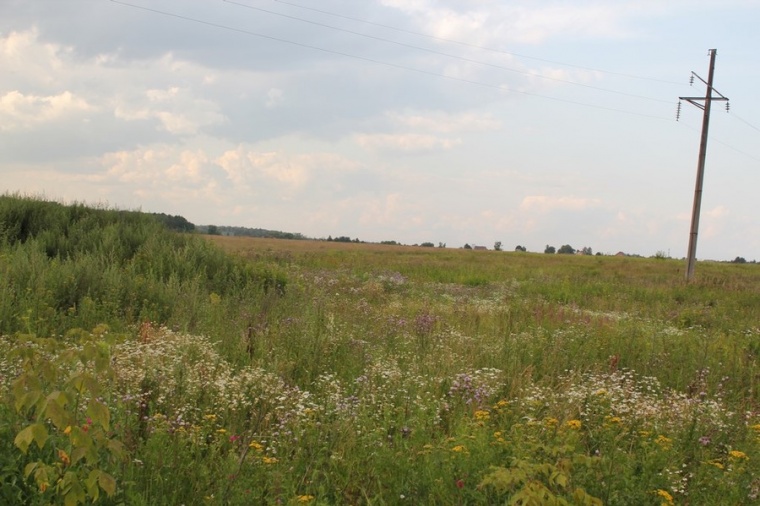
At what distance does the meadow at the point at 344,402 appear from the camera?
3.46 metres

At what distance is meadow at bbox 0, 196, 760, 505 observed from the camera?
346cm

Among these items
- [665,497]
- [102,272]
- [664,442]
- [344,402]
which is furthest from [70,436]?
[102,272]

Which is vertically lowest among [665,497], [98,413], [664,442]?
[665,497]

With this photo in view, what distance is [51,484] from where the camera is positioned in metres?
3.33

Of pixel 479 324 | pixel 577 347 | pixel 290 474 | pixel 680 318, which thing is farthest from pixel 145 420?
pixel 680 318

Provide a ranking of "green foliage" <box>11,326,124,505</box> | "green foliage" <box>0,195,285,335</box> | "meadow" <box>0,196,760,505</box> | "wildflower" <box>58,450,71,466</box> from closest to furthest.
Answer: "green foliage" <box>11,326,124,505</box> < "wildflower" <box>58,450,71,466</box> < "meadow" <box>0,196,760,505</box> < "green foliage" <box>0,195,285,335</box>

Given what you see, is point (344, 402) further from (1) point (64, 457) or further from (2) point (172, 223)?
(2) point (172, 223)

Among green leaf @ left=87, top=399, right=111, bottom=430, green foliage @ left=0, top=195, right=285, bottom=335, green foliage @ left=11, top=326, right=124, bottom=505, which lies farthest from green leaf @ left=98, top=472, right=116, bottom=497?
green foliage @ left=0, top=195, right=285, bottom=335

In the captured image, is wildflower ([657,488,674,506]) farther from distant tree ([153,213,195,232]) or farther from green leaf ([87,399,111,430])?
distant tree ([153,213,195,232])

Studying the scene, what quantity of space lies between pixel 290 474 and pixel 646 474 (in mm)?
2352

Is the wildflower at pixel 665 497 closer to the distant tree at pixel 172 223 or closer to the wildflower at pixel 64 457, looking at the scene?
the wildflower at pixel 64 457

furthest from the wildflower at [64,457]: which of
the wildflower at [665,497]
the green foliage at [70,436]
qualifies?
the wildflower at [665,497]

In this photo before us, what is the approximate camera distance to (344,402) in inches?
210

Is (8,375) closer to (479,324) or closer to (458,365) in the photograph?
(458,365)
